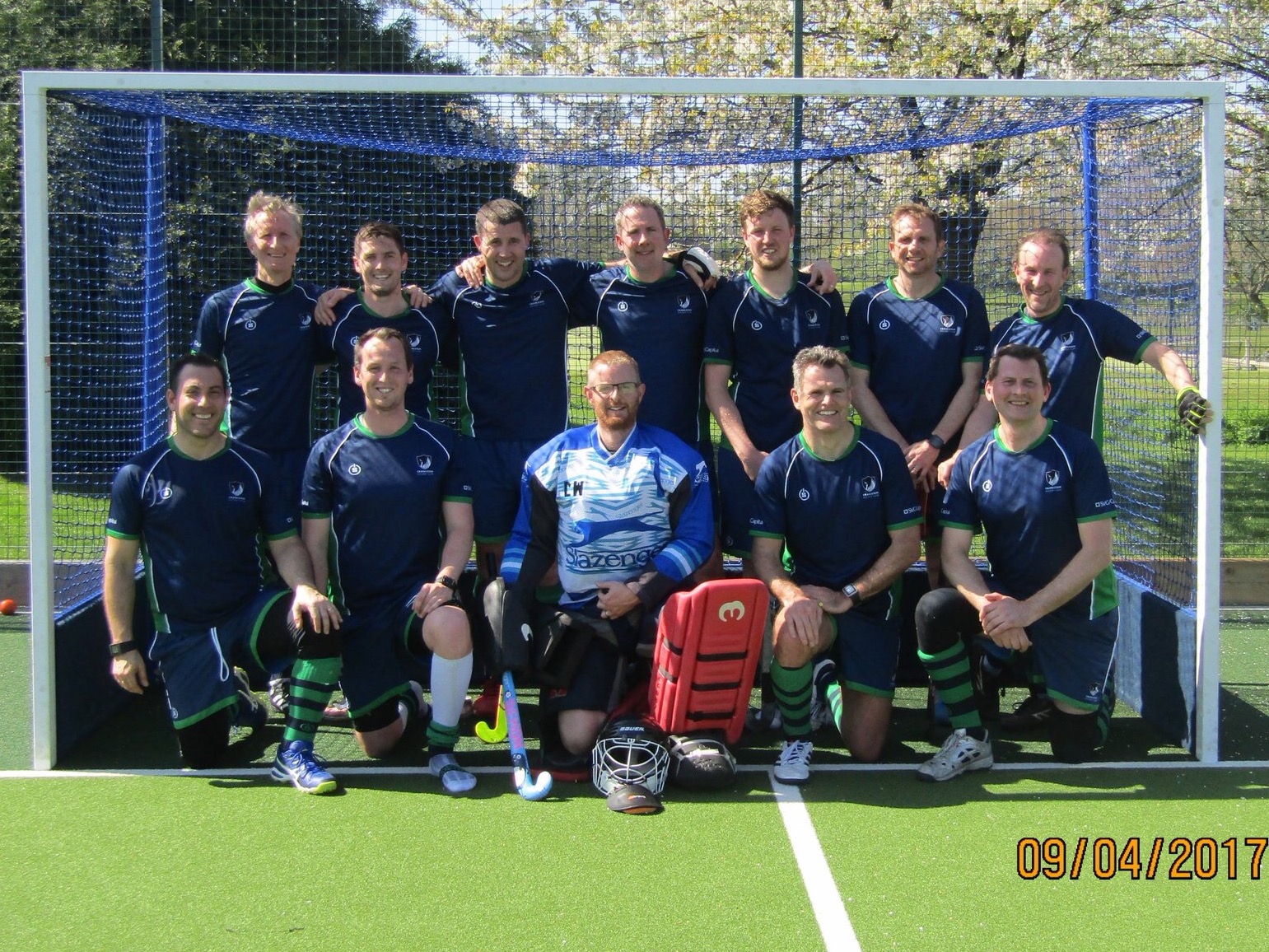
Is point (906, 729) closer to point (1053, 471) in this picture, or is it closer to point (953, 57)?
point (1053, 471)

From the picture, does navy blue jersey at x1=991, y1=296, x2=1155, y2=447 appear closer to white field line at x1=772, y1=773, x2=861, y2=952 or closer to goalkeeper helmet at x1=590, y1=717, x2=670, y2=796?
white field line at x1=772, y1=773, x2=861, y2=952

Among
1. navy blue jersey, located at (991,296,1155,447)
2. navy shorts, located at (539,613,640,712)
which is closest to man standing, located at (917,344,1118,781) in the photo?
navy blue jersey, located at (991,296,1155,447)

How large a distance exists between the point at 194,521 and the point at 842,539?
2.12m

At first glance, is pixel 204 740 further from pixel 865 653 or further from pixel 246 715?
pixel 865 653

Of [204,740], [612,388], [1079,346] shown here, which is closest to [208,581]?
[204,740]

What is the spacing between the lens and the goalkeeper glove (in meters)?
4.15

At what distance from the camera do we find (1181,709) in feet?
14.3

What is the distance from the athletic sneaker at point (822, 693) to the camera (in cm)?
441

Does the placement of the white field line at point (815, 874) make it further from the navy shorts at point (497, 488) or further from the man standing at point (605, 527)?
the navy shorts at point (497, 488)

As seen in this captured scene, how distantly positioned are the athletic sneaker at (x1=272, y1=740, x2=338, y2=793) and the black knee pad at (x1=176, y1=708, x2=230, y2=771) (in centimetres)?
21

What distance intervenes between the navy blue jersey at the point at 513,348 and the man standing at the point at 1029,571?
60.8 inches
